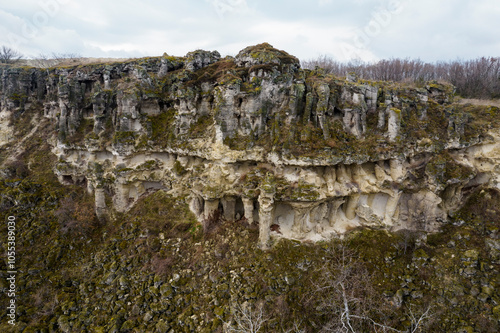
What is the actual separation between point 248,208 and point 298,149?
6.00 meters

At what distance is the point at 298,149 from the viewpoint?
1762 centimetres

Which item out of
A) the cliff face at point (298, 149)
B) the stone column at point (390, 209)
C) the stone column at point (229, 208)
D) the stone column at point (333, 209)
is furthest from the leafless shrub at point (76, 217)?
the stone column at point (390, 209)

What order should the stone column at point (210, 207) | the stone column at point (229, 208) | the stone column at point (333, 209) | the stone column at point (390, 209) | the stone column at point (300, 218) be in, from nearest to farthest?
the stone column at point (300, 218), the stone column at point (390, 209), the stone column at point (333, 209), the stone column at point (210, 207), the stone column at point (229, 208)

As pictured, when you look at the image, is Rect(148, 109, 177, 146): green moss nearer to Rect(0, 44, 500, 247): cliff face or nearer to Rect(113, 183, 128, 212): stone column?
Rect(0, 44, 500, 247): cliff face

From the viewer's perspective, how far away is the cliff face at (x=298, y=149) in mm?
18062

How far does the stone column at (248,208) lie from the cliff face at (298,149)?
79 mm

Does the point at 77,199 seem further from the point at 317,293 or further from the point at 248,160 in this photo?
the point at 317,293

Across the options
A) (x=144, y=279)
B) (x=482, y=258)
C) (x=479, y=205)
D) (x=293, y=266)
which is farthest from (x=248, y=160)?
(x=479, y=205)

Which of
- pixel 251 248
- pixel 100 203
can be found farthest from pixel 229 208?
pixel 100 203

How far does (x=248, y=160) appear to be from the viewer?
19.5m

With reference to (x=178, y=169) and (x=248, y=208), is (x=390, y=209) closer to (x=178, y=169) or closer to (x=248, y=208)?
(x=248, y=208)

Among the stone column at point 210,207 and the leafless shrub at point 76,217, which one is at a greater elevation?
the stone column at point 210,207

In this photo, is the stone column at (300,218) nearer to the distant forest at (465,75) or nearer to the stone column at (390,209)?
the stone column at (390,209)

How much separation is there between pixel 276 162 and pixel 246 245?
262 inches
